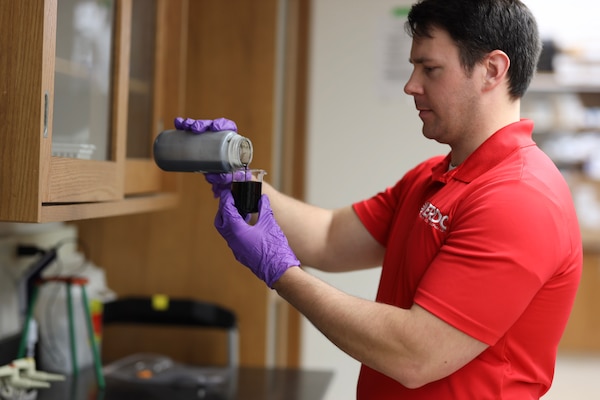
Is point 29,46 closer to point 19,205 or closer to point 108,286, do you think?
point 19,205

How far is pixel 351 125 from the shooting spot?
2.86 meters

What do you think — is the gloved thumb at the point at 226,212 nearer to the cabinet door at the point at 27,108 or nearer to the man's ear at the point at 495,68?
the cabinet door at the point at 27,108

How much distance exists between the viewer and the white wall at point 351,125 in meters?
2.83

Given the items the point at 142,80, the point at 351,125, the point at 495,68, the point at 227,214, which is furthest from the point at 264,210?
the point at 351,125

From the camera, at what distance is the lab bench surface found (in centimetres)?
201

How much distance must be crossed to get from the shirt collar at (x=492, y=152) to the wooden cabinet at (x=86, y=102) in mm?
699

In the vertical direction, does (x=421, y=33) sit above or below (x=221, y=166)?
above

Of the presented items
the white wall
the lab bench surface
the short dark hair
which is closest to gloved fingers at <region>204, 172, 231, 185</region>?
the short dark hair

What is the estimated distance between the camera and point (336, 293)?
1.36m

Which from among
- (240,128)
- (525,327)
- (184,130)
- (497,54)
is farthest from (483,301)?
(240,128)

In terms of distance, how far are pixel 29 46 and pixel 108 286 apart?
1.33m

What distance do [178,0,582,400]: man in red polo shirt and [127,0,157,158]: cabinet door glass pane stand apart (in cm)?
46

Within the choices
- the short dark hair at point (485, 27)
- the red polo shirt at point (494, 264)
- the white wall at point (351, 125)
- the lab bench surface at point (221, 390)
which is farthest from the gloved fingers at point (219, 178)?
the white wall at point (351, 125)

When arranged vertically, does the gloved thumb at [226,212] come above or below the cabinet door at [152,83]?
below
